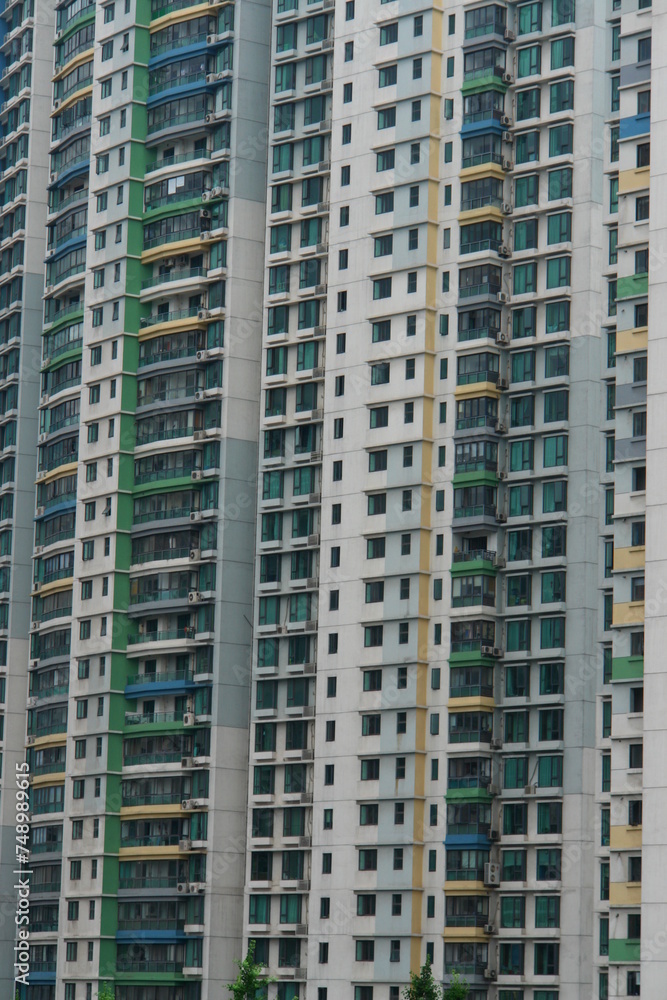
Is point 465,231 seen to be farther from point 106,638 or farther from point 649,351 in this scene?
point 106,638

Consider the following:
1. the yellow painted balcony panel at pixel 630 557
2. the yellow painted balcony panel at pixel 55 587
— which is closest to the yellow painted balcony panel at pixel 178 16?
the yellow painted balcony panel at pixel 55 587

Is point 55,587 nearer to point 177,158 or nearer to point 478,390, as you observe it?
point 177,158

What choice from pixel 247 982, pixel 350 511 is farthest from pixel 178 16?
pixel 247 982

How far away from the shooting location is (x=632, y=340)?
99562mm

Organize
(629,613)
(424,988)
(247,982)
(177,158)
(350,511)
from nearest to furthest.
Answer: (629,613)
(424,988)
(247,982)
(350,511)
(177,158)

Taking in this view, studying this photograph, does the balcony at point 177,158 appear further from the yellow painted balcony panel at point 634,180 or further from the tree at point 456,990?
the tree at point 456,990

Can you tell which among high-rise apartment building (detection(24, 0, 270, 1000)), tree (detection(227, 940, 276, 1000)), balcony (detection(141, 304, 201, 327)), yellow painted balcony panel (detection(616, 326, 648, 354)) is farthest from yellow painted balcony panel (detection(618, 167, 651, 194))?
tree (detection(227, 940, 276, 1000))

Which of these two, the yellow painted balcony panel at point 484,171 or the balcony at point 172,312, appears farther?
the balcony at point 172,312

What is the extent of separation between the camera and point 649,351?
312ft

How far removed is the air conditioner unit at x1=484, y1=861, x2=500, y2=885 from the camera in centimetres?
10681

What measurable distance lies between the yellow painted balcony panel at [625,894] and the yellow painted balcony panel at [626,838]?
1.44 metres

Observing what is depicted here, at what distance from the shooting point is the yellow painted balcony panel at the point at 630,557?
9731 centimetres

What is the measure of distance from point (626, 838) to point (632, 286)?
23.1 m

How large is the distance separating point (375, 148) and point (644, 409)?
2580 cm
